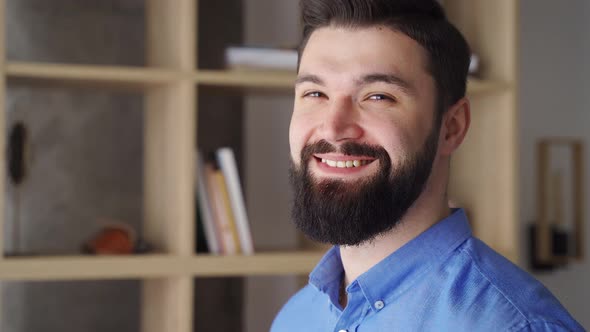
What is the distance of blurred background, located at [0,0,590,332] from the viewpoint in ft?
7.00

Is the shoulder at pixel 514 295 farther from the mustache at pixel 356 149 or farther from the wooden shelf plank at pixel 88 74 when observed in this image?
the wooden shelf plank at pixel 88 74

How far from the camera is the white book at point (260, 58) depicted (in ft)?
6.49

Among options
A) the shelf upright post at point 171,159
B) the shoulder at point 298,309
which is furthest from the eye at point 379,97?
the shelf upright post at point 171,159

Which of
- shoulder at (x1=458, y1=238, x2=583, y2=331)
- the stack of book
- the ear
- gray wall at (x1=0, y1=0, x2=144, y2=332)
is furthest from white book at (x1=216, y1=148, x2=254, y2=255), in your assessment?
shoulder at (x1=458, y1=238, x2=583, y2=331)

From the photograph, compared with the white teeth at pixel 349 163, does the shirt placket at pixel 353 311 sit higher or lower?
lower

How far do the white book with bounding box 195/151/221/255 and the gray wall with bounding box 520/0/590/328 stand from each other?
5.21ft

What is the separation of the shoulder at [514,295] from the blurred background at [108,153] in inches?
42.4

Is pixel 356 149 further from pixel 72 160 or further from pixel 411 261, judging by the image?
pixel 72 160

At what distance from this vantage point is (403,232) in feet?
3.88

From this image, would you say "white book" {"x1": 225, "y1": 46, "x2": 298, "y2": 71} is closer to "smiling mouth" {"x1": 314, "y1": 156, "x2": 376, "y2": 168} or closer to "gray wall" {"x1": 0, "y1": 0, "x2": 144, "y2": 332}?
"gray wall" {"x1": 0, "y1": 0, "x2": 144, "y2": 332}

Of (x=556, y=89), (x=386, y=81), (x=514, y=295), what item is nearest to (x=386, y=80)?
(x=386, y=81)

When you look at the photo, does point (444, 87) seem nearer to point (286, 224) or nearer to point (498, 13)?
point (498, 13)

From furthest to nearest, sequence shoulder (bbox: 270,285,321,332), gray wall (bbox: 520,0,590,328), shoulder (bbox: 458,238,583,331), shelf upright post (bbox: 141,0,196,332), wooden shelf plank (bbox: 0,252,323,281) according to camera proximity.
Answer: gray wall (bbox: 520,0,590,328) < shelf upright post (bbox: 141,0,196,332) < wooden shelf plank (bbox: 0,252,323,281) < shoulder (bbox: 270,285,321,332) < shoulder (bbox: 458,238,583,331)

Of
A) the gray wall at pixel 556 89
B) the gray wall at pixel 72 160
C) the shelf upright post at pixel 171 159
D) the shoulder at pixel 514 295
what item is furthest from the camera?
the gray wall at pixel 556 89
